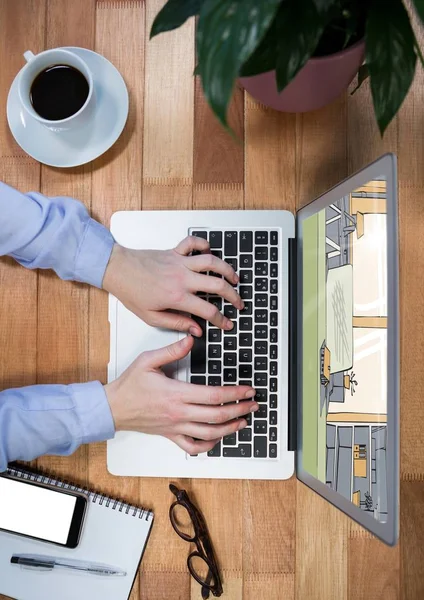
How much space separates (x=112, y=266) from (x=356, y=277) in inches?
12.9

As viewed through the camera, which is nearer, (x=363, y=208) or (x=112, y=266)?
(x=363, y=208)

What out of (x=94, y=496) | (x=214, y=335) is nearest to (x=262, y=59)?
(x=214, y=335)

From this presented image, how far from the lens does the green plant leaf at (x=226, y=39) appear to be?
413mm

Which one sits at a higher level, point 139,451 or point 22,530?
point 139,451

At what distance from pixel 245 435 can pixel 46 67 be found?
549 mm

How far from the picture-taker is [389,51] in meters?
0.51

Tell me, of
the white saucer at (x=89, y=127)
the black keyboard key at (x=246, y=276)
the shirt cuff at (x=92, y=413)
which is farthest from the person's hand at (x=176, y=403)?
the white saucer at (x=89, y=127)

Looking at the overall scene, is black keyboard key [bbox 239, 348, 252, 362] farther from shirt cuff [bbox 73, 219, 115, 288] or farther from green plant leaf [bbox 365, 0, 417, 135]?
green plant leaf [bbox 365, 0, 417, 135]

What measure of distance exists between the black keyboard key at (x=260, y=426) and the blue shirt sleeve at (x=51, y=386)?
0.19 m

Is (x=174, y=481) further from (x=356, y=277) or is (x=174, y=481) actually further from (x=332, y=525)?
(x=356, y=277)

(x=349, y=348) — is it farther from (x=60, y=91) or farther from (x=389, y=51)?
(x=60, y=91)

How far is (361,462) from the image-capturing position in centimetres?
62

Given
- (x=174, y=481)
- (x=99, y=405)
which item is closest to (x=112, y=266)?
(x=99, y=405)

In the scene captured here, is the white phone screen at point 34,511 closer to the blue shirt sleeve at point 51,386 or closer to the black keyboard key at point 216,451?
the blue shirt sleeve at point 51,386
